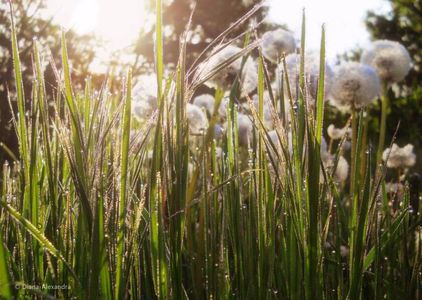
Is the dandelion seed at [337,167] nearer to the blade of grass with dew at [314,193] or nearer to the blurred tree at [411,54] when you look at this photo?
the blade of grass with dew at [314,193]

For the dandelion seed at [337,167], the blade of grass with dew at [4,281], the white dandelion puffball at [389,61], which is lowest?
the blade of grass with dew at [4,281]

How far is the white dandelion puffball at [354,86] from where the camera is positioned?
6.56 feet

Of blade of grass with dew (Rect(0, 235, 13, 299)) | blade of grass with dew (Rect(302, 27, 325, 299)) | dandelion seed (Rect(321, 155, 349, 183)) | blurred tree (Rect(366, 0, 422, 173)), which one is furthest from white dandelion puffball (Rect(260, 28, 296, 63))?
blurred tree (Rect(366, 0, 422, 173))

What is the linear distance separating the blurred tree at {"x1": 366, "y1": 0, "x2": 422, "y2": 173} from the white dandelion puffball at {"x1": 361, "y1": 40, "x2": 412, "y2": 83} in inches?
274

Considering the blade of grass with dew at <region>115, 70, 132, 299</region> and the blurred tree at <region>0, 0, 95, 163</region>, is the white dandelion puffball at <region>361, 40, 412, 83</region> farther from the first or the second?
the blade of grass with dew at <region>115, 70, 132, 299</region>

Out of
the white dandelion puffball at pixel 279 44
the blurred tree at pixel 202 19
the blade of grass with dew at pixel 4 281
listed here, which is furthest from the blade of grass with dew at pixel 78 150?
the blurred tree at pixel 202 19

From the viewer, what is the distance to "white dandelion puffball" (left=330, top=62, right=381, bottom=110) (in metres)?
2.00

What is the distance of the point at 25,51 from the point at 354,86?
2.08m

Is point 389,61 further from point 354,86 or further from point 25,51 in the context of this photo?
point 25,51

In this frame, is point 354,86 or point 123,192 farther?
point 354,86

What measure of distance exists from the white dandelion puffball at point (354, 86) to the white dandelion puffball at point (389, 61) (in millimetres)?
169

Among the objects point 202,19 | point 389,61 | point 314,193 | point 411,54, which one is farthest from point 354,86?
point 202,19

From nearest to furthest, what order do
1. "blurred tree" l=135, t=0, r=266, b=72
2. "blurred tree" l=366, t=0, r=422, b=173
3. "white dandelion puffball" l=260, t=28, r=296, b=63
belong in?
"white dandelion puffball" l=260, t=28, r=296, b=63 → "blurred tree" l=366, t=0, r=422, b=173 → "blurred tree" l=135, t=0, r=266, b=72

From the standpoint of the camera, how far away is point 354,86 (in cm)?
199
